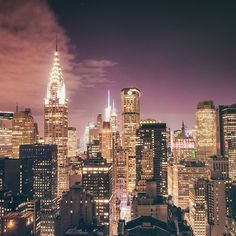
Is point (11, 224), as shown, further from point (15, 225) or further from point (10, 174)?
point (10, 174)

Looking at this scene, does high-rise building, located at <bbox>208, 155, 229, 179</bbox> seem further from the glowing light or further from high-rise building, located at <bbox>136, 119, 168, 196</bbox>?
the glowing light

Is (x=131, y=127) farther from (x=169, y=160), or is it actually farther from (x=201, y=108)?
(x=201, y=108)

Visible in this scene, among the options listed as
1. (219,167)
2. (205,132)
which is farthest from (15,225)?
(205,132)

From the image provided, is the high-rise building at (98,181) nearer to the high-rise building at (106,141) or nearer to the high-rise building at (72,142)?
the high-rise building at (106,141)

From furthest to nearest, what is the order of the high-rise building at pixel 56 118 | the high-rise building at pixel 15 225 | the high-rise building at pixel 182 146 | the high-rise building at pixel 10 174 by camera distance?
the high-rise building at pixel 182 146, the high-rise building at pixel 56 118, the high-rise building at pixel 10 174, the high-rise building at pixel 15 225

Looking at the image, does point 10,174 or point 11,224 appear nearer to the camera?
point 11,224

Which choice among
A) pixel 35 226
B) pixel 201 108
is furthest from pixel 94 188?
pixel 201 108

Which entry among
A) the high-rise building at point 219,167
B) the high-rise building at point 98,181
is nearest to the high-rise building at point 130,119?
the high-rise building at point 219,167
